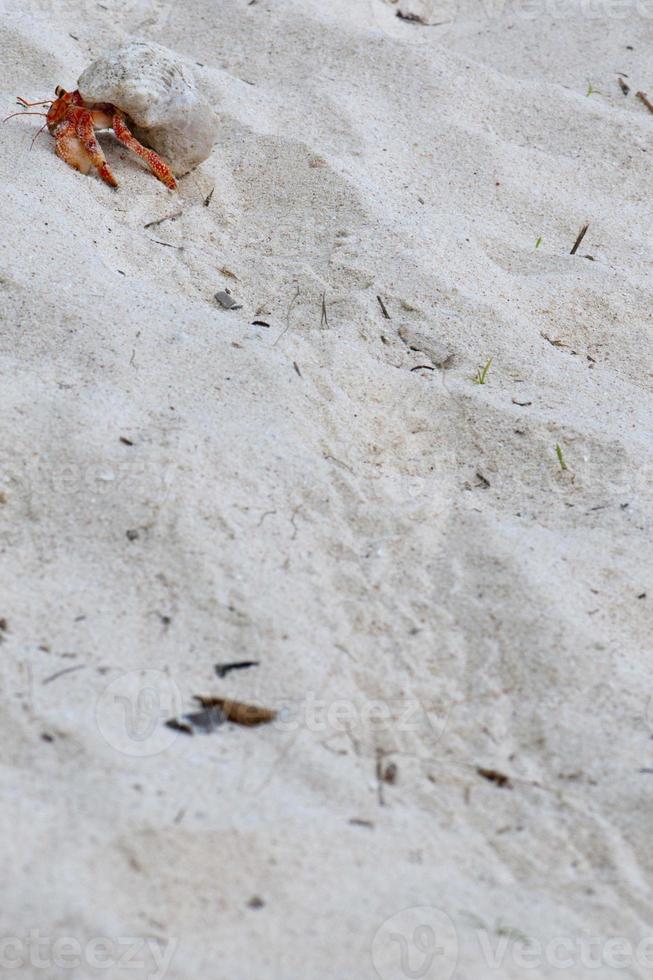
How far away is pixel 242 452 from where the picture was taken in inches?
88.4

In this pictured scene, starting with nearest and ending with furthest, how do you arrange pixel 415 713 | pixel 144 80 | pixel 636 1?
pixel 415 713, pixel 144 80, pixel 636 1

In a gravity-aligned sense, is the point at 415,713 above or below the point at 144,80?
below

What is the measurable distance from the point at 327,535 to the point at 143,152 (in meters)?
1.63

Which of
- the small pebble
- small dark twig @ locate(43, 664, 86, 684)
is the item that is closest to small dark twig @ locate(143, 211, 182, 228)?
the small pebble

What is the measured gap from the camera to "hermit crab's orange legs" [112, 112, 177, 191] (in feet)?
10.3

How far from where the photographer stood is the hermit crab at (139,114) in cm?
305

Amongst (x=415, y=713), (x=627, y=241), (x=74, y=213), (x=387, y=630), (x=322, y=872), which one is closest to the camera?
(x=322, y=872)

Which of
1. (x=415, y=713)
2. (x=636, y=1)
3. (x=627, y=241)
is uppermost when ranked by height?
(x=636, y=1)

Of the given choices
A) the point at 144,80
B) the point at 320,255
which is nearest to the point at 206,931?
the point at 320,255

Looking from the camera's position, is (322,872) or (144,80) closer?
(322,872)

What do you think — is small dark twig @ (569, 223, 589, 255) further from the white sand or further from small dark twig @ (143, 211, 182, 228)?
small dark twig @ (143, 211, 182, 228)

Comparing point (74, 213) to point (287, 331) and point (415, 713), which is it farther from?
point (415, 713)

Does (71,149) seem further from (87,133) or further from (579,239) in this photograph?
(579,239)

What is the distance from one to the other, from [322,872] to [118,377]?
1.31 metres
